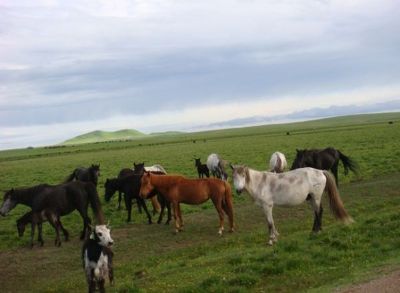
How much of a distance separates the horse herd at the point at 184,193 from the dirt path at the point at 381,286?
13.7 feet

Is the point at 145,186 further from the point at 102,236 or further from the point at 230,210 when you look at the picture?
the point at 102,236

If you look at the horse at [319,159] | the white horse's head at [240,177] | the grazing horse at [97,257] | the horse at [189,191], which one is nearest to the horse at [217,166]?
the horse at [319,159]

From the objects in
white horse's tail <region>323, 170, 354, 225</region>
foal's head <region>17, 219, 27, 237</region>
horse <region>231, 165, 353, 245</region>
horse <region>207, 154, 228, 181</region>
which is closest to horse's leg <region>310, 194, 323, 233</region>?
horse <region>231, 165, 353, 245</region>

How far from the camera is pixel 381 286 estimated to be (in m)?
6.66

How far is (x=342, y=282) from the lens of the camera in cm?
757

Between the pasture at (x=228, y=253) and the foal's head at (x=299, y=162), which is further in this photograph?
the foal's head at (x=299, y=162)

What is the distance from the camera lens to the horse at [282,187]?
37.0 ft

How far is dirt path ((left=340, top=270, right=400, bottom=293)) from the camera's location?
21.3ft

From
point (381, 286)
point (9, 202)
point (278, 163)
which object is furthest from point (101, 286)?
point (278, 163)

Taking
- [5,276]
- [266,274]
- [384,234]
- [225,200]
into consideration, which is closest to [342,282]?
[266,274]

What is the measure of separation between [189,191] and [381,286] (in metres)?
7.61

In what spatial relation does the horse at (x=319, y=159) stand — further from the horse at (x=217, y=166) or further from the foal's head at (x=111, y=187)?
the foal's head at (x=111, y=187)

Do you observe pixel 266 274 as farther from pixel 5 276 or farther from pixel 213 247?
pixel 5 276

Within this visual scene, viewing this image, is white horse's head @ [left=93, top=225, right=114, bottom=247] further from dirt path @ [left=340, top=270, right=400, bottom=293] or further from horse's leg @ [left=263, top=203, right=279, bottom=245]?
horse's leg @ [left=263, top=203, right=279, bottom=245]
